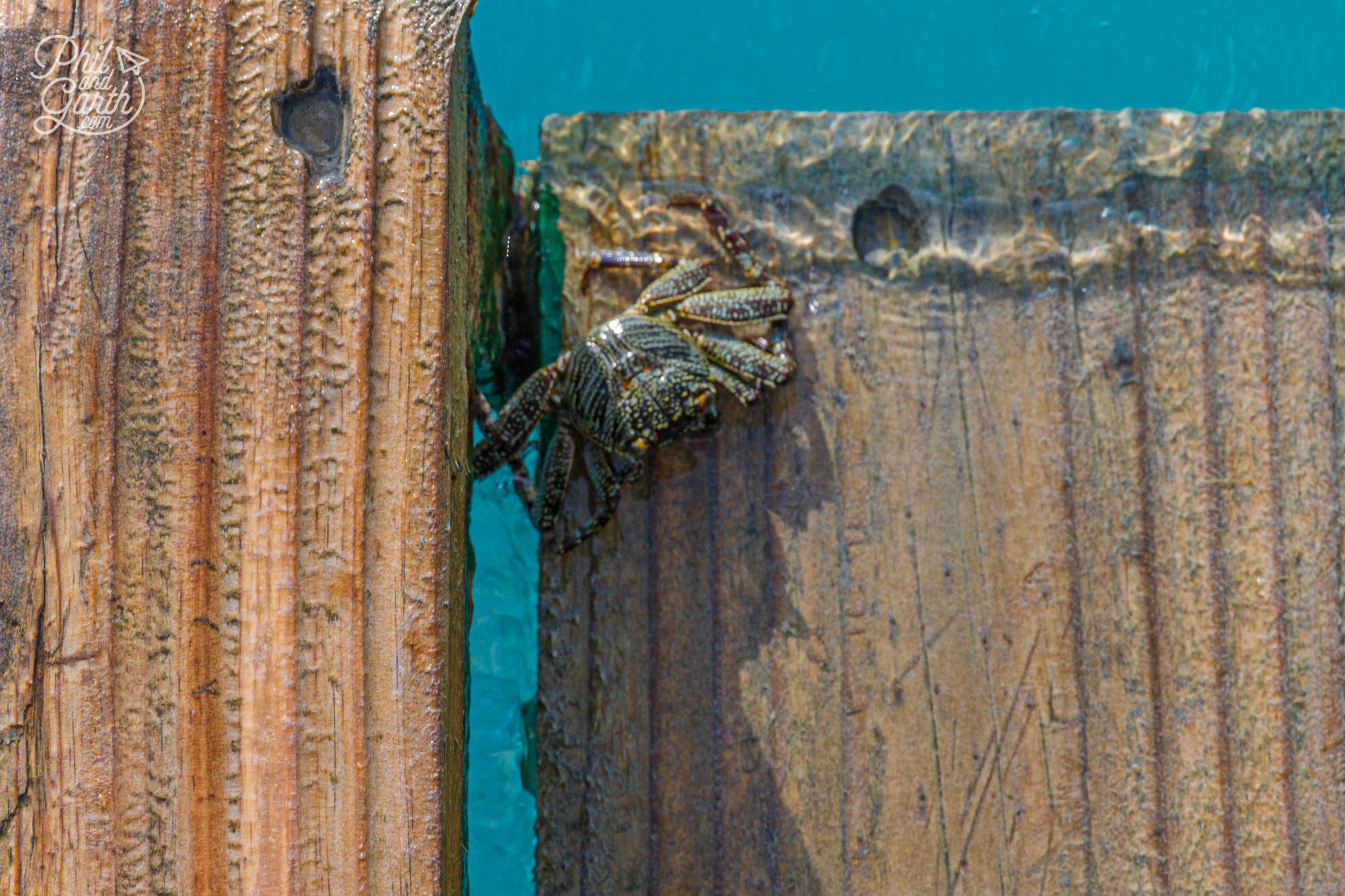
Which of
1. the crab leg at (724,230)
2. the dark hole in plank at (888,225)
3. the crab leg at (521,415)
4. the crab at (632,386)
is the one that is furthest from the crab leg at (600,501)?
the dark hole in plank at (888,225)

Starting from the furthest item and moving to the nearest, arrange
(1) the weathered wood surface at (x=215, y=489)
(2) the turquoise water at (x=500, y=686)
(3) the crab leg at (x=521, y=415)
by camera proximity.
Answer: (2) the turquoise water at (x=500, y=686) → (3) the crab leg at (x=521, y=415) → (1) the weathered wood surface at (x=215, y=489)

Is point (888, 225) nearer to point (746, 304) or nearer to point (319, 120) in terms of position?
point (746, 304)

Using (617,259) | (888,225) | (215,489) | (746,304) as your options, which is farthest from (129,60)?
(888,225)

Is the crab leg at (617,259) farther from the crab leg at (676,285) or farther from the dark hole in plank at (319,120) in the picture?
the dark hole in plank at (319,120)

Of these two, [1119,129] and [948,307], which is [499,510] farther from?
[1119,129]

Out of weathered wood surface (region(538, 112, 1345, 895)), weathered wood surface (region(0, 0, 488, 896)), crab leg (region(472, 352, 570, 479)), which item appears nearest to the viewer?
weathered wood surface (region(0, 0, 488, 896))

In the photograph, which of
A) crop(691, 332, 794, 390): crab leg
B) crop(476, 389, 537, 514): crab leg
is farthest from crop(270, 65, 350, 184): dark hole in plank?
crop(691, 332, 794, 390): crab leg

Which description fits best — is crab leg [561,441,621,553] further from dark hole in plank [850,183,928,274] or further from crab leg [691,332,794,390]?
dark hole in plank [850,183,928,274]
